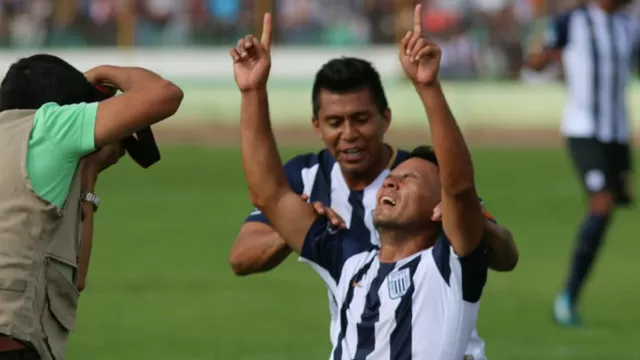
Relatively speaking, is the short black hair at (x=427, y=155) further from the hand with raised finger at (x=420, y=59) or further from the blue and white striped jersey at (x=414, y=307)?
the hand with raised finger at (x=420, y=59)

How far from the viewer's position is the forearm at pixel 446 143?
16.3 feet

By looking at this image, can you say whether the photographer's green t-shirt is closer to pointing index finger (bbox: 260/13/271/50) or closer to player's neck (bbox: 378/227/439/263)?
pointing index finger (bbox: 260/13/271/50)

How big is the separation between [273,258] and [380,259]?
673mm

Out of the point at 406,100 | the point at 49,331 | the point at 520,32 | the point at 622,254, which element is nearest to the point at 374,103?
the point at 49,331

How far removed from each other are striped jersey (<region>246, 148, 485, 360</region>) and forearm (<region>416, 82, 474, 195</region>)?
0.98m

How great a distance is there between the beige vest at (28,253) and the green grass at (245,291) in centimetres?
513

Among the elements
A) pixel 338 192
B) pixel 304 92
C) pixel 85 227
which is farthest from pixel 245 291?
pixel 304 92

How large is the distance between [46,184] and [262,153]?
1035 millimetres

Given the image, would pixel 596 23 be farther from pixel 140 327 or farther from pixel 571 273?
pixel 140 327

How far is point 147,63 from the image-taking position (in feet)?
102

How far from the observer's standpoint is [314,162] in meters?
6.55

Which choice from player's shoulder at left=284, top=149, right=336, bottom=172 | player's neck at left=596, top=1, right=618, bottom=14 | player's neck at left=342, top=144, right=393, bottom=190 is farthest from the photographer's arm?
player's neck at left=596, top=1, right=618, bottom=14

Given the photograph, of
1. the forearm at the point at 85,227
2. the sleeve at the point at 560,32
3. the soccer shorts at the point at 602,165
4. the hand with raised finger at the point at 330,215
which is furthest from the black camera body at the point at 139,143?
the sleeve at the point at 560,32

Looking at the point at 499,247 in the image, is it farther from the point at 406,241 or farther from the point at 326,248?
the point at 326,248
